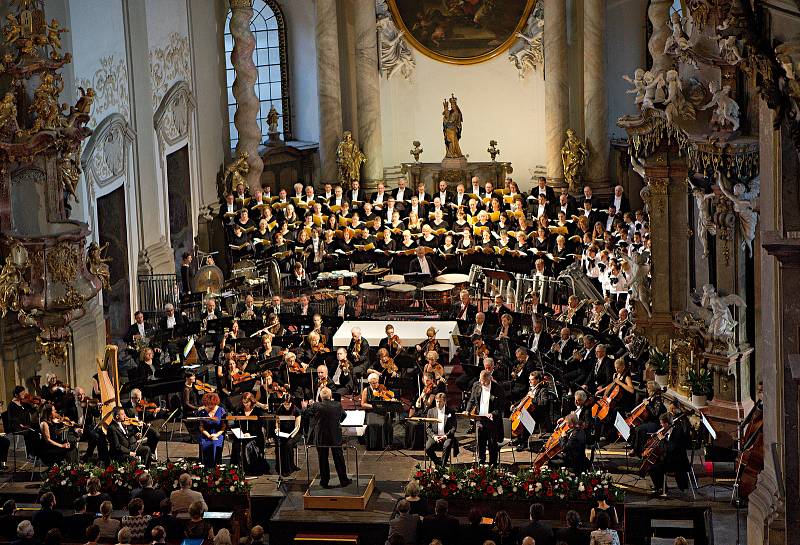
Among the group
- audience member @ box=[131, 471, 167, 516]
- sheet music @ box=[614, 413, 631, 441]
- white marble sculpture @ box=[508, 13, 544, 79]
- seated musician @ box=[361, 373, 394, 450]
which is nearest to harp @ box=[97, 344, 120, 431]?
audience member @ box=[131, 471, 167, 516]

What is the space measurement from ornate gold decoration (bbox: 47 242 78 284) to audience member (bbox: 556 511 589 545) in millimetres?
8071

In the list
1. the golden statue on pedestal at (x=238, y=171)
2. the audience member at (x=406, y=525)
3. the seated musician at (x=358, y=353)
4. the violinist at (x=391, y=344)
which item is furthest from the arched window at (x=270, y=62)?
the audience member at (x=406, y=525)

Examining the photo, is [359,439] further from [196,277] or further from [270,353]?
[196,277]

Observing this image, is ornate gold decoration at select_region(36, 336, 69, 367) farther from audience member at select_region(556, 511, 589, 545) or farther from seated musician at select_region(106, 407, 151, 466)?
audience member at select_region(556, 511, 589, 545)

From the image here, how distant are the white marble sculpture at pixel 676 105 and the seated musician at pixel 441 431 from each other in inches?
177


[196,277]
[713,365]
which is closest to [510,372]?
[713,365]

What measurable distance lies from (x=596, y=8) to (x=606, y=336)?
12007 mm

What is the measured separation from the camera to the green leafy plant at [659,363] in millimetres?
18688

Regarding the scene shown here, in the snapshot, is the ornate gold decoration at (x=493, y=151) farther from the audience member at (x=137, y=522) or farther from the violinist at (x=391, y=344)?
the audience member at (x=137, y=522)

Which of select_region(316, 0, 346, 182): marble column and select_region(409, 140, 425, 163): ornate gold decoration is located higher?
select_region(316, 0, 346, 182): marble column

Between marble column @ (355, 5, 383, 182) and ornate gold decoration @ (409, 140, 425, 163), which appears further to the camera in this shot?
marble column @ (355, 5, 383, 182)

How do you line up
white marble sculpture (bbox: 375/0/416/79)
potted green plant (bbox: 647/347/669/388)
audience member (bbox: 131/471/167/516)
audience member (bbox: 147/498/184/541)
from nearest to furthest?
1. audience member (bbox: 147/498/184/541)
2. audience member (bbox: 131/471/167/516)
3. potted green plant (bbox: 647/347/669/388)
4. white marble sculpture (bbox: 375/0/416/79)

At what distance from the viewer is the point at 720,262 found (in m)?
17.2

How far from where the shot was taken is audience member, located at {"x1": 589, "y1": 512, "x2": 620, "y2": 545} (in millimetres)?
12273
